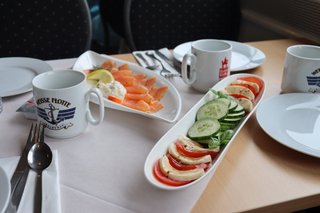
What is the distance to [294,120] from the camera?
0.66 metres

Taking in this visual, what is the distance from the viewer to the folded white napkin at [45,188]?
0.45 meters

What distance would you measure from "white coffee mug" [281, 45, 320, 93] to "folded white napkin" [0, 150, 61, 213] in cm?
53

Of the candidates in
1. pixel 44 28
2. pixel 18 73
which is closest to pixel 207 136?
pixel 18 73

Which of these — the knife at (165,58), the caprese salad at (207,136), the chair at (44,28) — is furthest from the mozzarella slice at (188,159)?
the chair at (44,28)

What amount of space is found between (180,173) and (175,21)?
111cm

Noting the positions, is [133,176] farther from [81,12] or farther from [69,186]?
[81,12]

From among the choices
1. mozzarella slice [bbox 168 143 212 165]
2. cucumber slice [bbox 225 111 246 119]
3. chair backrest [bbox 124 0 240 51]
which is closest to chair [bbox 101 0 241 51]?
chair backrest [bbox 124 0 240 51]

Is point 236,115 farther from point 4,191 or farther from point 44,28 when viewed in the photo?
point 44,28

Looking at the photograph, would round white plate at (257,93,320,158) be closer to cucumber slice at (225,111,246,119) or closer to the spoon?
cucumber slice at (225,111,246,119)

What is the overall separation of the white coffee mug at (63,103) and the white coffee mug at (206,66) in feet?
0.90

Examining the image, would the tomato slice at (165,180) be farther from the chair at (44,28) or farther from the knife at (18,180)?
the chair at (44,28)

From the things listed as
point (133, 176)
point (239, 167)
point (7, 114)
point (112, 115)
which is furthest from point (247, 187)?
point (7, 114)

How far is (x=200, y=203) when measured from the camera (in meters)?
0.47

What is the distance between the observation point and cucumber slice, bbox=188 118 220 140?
562 millimetres
